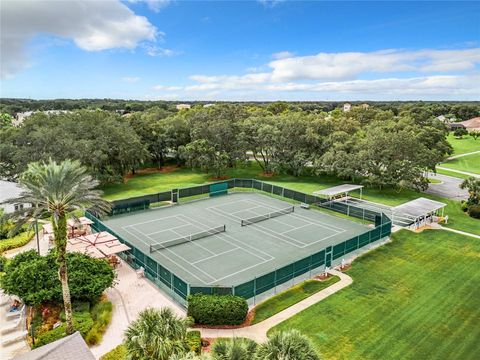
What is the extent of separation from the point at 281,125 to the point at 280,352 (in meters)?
47.7

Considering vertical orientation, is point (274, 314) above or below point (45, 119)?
below

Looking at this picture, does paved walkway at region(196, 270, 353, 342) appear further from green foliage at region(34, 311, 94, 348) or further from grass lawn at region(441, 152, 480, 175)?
grass lawn at region(441, 152, 480, 175)

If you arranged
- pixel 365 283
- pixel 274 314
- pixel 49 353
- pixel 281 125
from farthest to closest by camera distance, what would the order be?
pixel 281 125
pixel 365 283
pixel 274 314
pixel 49 353

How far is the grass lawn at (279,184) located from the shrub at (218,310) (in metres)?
25.0

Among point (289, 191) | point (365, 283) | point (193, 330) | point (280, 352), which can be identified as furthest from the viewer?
point (289, 191)

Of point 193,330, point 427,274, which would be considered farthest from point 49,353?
point 427,274

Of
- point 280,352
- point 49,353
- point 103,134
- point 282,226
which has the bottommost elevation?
point 282,226

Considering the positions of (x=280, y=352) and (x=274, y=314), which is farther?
(x=274, y=314)

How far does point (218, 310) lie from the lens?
17750 mm

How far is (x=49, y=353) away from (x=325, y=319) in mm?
12801

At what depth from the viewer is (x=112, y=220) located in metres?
35.0

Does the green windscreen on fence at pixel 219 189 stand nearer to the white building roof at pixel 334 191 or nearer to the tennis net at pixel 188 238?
the white building roof at pixel 334 191

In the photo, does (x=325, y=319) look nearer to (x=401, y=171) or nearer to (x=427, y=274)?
(x=427, y=274)

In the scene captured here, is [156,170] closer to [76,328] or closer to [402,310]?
[76,328]
